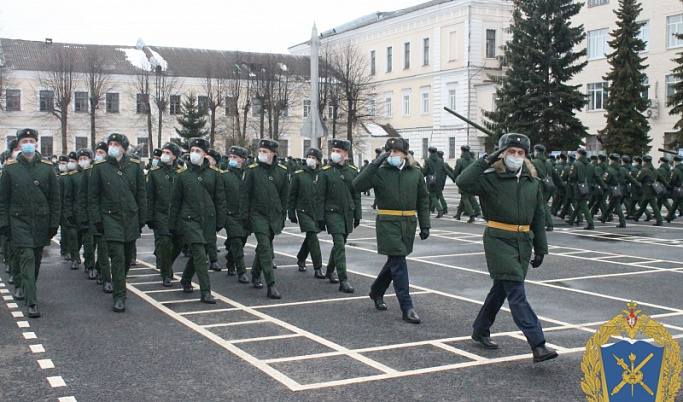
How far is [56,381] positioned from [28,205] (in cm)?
366

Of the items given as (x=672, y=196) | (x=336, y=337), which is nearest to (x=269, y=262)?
(x=336, y=337)

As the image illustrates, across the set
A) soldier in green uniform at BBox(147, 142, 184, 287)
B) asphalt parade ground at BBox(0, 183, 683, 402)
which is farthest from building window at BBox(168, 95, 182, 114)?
soldier in green uniform at BBox(147, 142, 184, 287)

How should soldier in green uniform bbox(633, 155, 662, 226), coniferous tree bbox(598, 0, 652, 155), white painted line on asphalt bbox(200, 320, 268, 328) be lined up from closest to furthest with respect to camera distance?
1. white painted line on asphalt bbox(200, 320, 268, 328)
2. soldier in green uniform bbox(633, 155, 662, 226)
3. coniferous tree bbox(598, 0, 652, 155)

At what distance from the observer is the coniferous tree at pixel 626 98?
39312 millimetres

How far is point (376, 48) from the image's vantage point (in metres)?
70.6

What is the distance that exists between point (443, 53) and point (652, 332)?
2326 inches

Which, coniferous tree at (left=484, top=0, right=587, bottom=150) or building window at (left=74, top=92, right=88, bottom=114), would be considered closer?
coniferous tree at (left=484, top=0, right=587, bottom=150)

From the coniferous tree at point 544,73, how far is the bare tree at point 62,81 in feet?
108

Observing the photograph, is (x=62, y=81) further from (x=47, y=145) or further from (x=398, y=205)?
(x=398, y=205)

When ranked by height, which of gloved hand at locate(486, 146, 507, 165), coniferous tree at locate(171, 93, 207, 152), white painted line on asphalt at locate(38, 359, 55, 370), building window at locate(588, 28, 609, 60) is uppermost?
building window at locate(588, 28, 609, 60)

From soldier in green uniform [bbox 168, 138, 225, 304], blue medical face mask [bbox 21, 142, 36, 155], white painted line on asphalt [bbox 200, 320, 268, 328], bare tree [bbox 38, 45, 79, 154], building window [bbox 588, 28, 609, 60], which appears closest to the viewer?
white painted line on asphalt [bbox 200, 320, 268, 328]

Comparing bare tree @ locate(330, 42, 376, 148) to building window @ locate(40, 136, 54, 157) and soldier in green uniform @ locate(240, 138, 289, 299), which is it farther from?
soldier in green uniform @ locate(240, 138, 289, 299)

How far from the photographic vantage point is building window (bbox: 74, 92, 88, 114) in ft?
205

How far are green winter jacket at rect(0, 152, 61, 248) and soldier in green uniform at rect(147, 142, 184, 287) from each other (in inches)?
86.8
